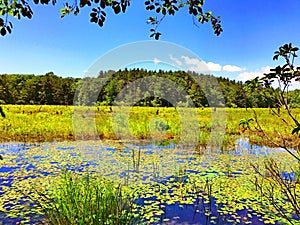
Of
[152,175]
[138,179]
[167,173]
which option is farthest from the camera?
[167,173]

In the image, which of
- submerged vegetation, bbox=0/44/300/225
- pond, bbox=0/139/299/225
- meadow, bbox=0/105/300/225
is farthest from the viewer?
pond, bbox=0/139/299/225

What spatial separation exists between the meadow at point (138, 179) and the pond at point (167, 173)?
0.5 inches

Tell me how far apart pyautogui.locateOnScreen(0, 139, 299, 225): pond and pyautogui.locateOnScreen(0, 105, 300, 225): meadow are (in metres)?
0.01

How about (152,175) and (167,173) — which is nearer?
(152,175)

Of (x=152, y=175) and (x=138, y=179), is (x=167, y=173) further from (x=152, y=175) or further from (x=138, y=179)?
(x=138, y=179)

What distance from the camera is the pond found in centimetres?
312

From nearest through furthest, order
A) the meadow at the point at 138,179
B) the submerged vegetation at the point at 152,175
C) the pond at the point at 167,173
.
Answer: the submerged vegetation at the point at 152,175 → the meadow at the point at 138,179 → the pond at the point at 167,173

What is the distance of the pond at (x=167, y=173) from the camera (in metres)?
3.12

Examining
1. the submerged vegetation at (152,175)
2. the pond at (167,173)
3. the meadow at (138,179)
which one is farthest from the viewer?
the pond at (167,173)

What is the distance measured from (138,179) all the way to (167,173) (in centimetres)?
61

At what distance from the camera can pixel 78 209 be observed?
2.30 m

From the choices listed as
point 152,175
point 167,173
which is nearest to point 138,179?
point 152,175

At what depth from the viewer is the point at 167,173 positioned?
465cm

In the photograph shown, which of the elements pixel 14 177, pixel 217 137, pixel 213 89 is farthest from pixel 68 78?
pixel 14 177
